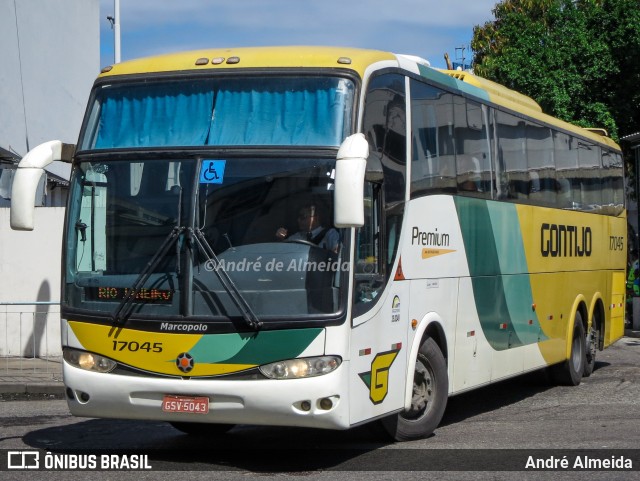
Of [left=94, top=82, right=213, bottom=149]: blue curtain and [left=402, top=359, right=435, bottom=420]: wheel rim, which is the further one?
[left=402, top=359, right=435, bottom=420]: wheel rim

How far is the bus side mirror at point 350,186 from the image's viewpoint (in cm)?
777

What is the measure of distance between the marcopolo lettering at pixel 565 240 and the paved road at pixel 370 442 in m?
1.93

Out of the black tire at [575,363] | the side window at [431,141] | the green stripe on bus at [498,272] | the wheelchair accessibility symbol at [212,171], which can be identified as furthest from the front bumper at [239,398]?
the black tire at [575,363]

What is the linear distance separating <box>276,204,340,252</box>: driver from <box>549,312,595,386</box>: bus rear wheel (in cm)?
741

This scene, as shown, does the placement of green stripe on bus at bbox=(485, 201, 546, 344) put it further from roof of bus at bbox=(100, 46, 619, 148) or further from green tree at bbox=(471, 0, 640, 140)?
green tree at bbox=(471, 0, 640, 140)

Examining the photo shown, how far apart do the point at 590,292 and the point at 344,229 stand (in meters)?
8.53

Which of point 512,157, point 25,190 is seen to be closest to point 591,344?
point 512,157

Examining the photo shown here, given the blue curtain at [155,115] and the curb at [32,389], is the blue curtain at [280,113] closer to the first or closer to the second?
the blue curtain at [155,115]

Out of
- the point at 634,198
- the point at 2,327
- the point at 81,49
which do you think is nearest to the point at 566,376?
the point at 2,327

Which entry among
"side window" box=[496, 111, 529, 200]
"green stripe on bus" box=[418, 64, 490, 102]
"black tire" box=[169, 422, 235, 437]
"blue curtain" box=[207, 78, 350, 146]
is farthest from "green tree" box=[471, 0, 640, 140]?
"blue curtain" box=[207, 78, 350, 146]

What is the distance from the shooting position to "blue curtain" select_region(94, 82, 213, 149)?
8.76m

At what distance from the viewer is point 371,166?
341 inches

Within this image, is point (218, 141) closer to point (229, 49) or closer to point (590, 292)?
point (229, 49)

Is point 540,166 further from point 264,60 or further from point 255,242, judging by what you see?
point 255,242
